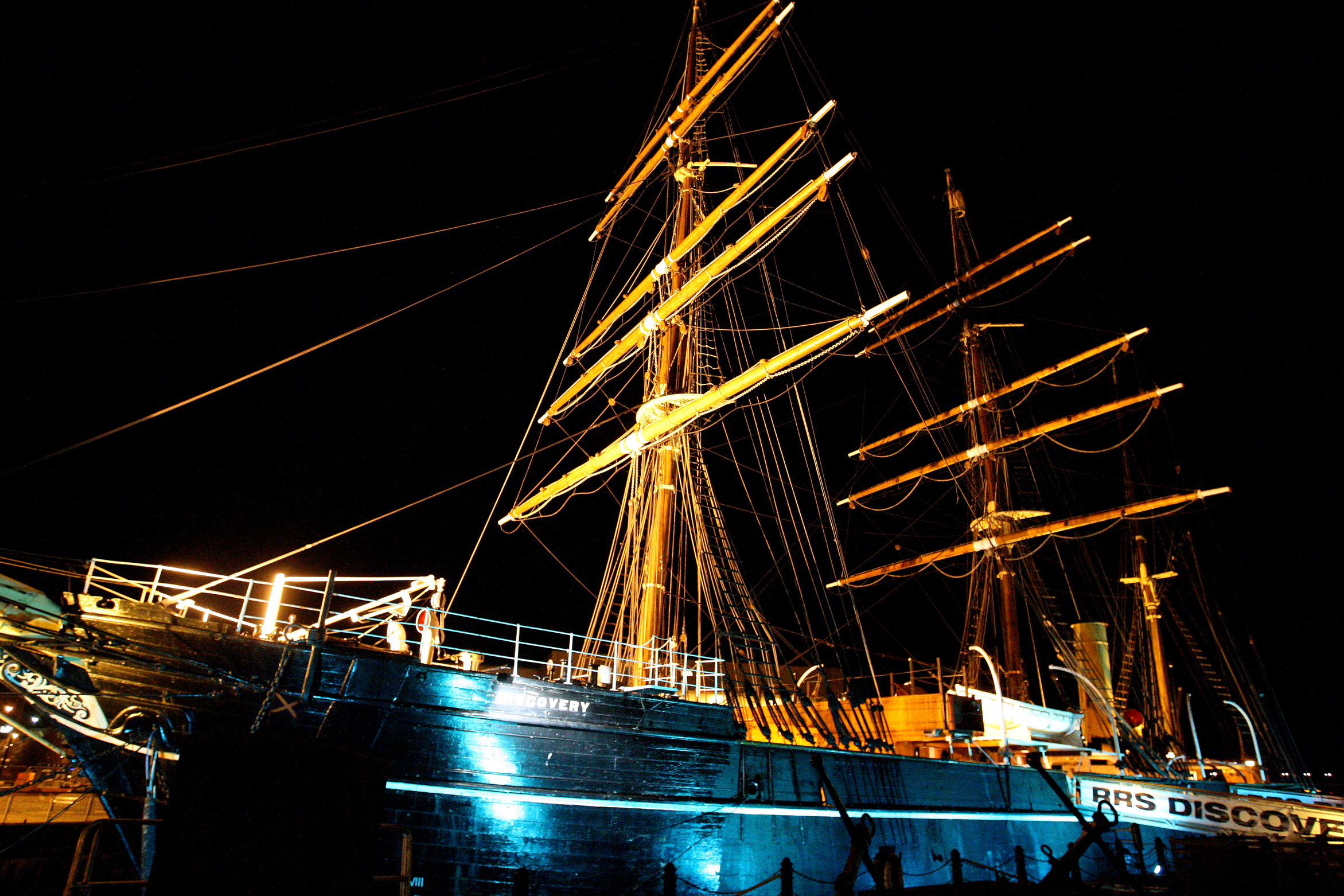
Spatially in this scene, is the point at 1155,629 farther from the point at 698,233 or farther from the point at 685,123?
the point at 685,123

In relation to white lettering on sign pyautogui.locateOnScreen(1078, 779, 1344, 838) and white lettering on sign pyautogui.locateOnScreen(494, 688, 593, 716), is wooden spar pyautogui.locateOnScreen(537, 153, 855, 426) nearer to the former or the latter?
white lettering on sign pyautogui.locateOnScreen(494, 688, 593, 716)

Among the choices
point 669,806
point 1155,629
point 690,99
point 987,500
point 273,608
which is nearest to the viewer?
point 273,608

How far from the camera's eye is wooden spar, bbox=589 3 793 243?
16062 mm

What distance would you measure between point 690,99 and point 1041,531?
50.8ft

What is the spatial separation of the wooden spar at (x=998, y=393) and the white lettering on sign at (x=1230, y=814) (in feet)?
33.0

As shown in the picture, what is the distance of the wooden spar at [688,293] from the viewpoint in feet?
44.7

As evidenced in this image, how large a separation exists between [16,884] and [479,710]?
7416 millimetres

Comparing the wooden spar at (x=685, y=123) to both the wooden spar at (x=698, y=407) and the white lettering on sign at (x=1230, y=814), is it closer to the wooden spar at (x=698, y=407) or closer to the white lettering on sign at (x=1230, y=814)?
the wooden spar at (x=698, y=407)

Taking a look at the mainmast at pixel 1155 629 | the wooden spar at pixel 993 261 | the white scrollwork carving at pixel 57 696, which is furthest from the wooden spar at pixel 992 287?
the white scrollwork carving at pixel 57 696

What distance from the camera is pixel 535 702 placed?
8.31 metres

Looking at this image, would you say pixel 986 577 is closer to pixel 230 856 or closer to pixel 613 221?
pixel 613 221

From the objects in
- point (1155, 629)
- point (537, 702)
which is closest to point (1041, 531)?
point (1155, 629)

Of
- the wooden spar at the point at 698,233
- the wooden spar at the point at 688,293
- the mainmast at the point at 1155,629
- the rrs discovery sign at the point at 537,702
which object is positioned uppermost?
the wooden spar at the point at 698,233

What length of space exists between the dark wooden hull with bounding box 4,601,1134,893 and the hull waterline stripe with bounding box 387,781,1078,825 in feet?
0.06
